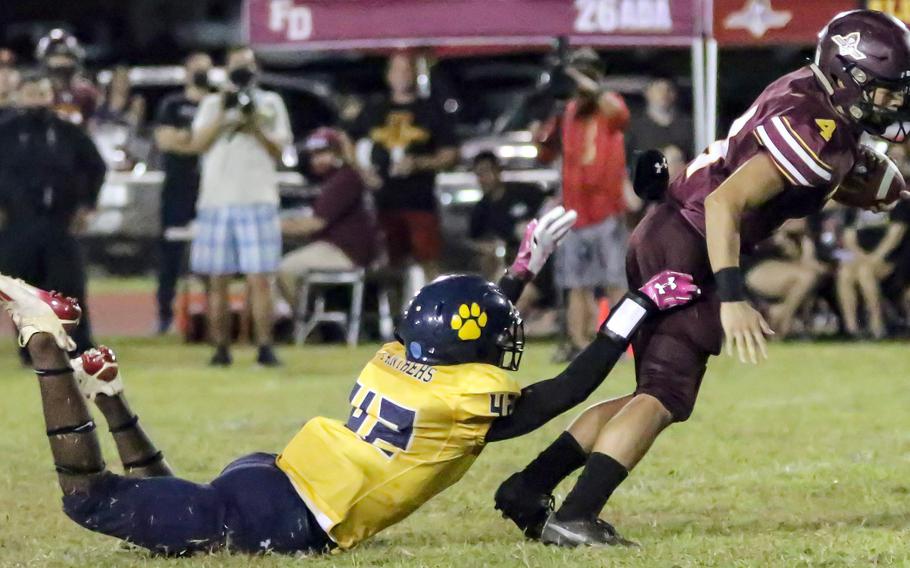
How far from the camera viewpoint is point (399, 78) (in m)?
11.9

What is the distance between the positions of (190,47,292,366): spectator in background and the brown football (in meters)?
5.46

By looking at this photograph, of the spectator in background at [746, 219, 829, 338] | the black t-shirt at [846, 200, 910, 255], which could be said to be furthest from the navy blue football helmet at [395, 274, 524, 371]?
the black t-shirt at [846, 200, 910, 255]

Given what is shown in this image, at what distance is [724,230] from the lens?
15.7 ft

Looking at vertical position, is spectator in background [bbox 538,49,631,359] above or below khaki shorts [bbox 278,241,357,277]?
above

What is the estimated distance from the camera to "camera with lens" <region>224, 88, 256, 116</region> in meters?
10.4

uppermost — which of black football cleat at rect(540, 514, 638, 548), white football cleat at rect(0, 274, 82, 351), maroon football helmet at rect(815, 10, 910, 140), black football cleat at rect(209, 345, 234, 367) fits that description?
maroon football helmet at rect(815, 10, 910, 140)

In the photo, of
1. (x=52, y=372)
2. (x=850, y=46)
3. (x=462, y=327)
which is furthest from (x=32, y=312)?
(x=850, y=46)

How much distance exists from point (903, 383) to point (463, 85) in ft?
34.1

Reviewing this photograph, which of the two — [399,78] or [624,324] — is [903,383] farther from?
[624,324]

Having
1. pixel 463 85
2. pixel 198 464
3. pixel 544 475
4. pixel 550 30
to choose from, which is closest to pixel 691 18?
pixel 550 30

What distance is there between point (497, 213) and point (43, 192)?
3514mm

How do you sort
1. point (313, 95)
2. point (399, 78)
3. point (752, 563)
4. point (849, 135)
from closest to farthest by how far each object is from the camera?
point (752, 563) → point (849, 135) → point (399, 78) → point (313, 95)

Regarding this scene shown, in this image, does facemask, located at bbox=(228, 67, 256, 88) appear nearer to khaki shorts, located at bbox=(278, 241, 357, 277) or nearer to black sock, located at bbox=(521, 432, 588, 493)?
khaki shorts, located at bbox=(278, 241, 357, 277)

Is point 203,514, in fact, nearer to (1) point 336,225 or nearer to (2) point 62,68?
(2) point 62,68
